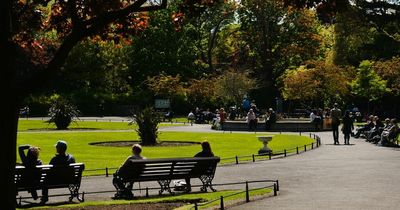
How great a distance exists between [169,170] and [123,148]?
16450 mm

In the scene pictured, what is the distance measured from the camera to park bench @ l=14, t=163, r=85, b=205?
14.1m

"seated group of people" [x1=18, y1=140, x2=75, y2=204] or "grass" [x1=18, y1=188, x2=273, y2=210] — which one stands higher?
"seated group of people" [x1=18, y1=140, x2=75, y2=204]

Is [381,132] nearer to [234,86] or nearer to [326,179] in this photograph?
[326,179]

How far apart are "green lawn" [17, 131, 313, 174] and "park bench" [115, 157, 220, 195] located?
7712 millimetres

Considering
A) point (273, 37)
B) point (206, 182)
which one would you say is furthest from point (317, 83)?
point (206, 182)

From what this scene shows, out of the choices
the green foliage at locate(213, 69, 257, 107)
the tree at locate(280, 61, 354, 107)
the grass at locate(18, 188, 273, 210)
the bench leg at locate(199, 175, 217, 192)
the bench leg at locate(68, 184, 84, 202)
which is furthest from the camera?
the green foliage at locate(213, 69, 257, 107)

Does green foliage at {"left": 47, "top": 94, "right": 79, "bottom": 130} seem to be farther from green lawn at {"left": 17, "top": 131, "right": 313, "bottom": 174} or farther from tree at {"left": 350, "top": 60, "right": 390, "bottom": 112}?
tree at {"left": 350, "top": 60, "right": 390, "bottom": 112}

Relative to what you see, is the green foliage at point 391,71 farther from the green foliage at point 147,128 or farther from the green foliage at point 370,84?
the green foliage at point 147,128

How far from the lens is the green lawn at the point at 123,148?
88.8 feet

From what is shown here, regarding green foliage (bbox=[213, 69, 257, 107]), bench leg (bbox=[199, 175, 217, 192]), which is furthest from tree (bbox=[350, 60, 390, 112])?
bench leg (bbox=[199, 175, 217, 192])

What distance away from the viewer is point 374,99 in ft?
211

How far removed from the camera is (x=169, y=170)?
626 inches

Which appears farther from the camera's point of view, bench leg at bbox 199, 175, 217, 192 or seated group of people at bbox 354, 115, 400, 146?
seated group of people at bbox 354, 115, 400, 146

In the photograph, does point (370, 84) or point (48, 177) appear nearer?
point (48, 177)
